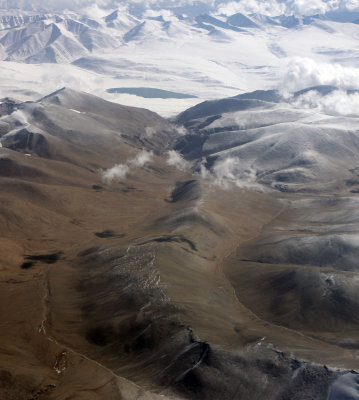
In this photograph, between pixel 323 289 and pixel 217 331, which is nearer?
pixel 217 331

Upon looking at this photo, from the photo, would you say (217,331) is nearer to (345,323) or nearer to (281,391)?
(281,391)

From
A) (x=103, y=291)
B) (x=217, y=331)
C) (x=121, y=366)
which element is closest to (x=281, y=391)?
(x=217, y=331)

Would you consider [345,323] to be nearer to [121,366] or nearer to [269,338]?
[269,338]

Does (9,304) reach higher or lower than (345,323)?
lower

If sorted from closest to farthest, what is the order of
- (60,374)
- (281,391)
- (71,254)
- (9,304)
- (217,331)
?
1. (281,391)
2. (60,374)
3. (217,331)
4. (9,304)
5. (71,254)

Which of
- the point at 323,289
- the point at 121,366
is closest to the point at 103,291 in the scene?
the point at 121,366

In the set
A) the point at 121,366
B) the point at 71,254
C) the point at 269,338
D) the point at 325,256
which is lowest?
the point at 71,254

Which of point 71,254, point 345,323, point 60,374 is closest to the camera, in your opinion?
point 60,374

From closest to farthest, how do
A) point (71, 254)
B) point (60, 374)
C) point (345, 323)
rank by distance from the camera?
point (60, 374), point (345, 323), point (71, 254)

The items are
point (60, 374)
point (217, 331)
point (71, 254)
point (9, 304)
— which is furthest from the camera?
point (71, 254)
